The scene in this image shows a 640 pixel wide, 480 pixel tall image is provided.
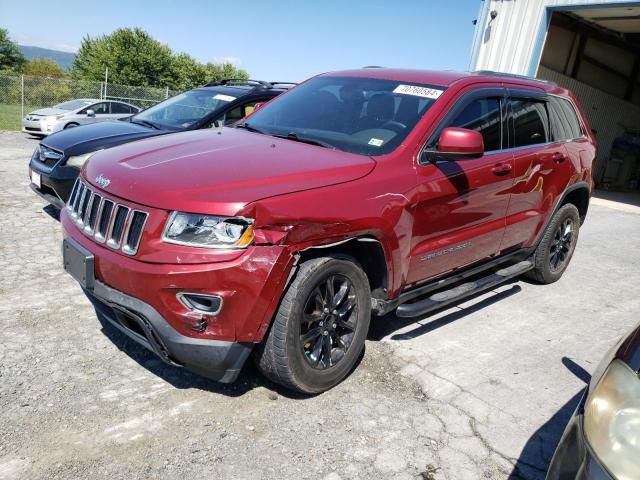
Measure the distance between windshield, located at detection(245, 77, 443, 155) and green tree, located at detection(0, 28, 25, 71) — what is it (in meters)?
45.9

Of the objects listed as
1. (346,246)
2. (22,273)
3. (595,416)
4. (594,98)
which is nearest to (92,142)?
(22,273)

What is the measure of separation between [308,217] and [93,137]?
3.96 m

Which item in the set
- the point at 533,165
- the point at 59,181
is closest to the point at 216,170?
the point at 533,165

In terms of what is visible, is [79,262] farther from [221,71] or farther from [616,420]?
[221,71]

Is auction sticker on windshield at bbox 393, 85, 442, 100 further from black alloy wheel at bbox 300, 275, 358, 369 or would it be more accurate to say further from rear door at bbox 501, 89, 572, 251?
black alloy wheel at bbox 300, 275, 358, 369

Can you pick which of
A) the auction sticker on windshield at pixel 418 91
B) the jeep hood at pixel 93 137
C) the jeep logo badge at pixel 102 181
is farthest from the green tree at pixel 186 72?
the jeep logo badge at pixel 102 181

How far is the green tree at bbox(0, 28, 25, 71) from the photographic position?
140 ft

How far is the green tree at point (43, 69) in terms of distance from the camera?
46.0 metres

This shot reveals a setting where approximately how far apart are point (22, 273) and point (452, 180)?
11.7 feet

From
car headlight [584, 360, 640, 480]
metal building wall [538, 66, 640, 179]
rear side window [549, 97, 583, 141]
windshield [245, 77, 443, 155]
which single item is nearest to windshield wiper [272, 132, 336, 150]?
windshield [245, 77, 443, 155]

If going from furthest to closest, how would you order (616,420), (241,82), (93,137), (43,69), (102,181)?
1. (43,69)
2. (241,82)
3. (93,137)
4. (102,181)
5. (616,420)

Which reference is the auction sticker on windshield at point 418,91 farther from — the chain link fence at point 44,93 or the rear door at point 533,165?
the chain link fence at point 44,93

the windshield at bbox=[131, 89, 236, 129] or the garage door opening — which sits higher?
the garage door opening

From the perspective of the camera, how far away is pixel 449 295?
3861 mm
